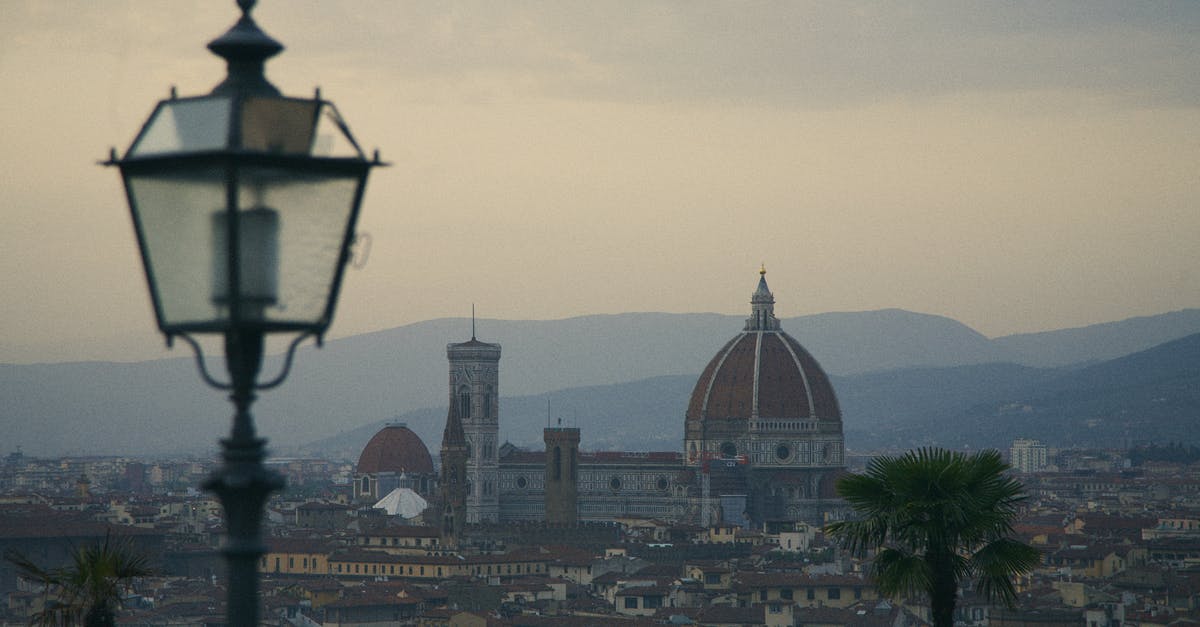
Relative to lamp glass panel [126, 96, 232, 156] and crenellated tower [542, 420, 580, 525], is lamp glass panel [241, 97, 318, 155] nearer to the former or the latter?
lamp glass panel [126, 96, 232, 156]

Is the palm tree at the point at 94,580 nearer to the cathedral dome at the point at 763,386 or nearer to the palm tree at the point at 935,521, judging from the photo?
the palm tree at the point at 935,521

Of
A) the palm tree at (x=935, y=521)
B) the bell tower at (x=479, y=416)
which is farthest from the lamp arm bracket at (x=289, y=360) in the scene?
the bell tower at (x=479, y=416)

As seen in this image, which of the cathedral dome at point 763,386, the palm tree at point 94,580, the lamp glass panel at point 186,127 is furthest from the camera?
the cathedral dome at point 763,386

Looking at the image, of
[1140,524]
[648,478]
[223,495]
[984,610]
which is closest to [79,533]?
[984,610]

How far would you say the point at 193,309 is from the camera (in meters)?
5.65

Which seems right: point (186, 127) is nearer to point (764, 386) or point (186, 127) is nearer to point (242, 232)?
point (242, 232)

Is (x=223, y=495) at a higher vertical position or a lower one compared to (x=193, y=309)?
lower

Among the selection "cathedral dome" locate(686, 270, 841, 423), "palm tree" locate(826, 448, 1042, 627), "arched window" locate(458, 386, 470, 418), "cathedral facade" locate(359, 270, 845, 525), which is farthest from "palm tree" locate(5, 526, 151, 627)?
"cathedral dome" locate(686, 270, 841, 423)

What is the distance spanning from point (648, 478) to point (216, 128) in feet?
363

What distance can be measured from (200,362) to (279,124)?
2.13ft

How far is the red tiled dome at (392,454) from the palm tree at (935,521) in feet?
395

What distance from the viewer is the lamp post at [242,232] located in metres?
5.55

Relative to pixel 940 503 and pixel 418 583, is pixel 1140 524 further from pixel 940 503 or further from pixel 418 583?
pixel 940 503

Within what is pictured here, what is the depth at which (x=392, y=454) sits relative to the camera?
135750 millimetres
